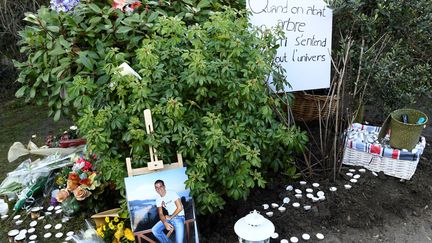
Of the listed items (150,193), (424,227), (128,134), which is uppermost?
(128,134)

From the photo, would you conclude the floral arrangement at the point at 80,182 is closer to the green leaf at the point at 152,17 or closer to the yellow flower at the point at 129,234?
the yellow flower at the point at 129,234

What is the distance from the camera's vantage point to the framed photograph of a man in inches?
82.6

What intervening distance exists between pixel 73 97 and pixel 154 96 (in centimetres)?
44

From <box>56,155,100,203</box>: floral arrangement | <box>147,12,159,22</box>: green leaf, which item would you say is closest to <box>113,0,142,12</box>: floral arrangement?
<box>147,12,159,22</box>: green leaf

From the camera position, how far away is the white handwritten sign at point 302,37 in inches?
109

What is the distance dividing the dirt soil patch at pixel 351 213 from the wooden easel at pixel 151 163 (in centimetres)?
49

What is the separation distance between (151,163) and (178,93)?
0.38 meters

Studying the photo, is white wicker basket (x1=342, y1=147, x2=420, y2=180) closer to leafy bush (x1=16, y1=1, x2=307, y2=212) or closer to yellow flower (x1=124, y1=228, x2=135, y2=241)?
leafy bush (x1=16, y1=1, x2=307, y2=212)

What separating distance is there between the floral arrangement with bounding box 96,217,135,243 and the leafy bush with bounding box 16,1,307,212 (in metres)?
0.31

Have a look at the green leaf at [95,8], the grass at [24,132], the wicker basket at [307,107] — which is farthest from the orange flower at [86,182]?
the wicker basket at [307,107]

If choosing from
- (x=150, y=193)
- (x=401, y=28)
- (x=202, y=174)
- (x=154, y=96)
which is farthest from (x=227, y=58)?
(x=401, y=28)

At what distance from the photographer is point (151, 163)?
205 centimetres

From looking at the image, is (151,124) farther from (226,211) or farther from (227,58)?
(226,211)

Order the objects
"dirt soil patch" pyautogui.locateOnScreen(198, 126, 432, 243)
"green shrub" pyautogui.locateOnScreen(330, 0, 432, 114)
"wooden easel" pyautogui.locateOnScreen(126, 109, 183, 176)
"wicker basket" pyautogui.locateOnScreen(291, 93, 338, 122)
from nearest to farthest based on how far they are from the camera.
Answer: "wooden easel" pyautogui.locateOnScreen(126, 109, 183, 176) < "dirt soil patch" pyautogui.locateOnScreen(198, 126, 432, 243) < "green shrub" pyautogui.locateOnScreen(330, 0, 432, 114) < "wicker basket" pyautogui.locateOnScreen(291, 93, 338, 122)
